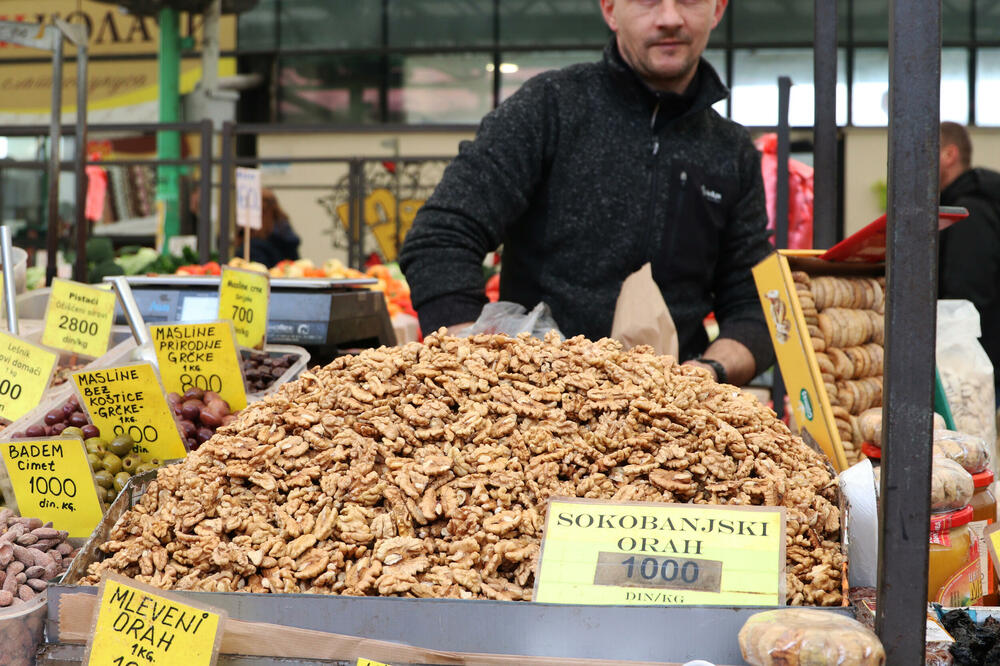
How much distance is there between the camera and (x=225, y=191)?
192 inches

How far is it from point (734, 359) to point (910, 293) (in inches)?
46.8

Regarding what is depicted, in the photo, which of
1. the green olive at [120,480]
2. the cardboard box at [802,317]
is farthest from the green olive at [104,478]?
the cardboard box at [802,317]

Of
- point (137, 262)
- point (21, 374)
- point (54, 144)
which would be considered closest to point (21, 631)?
point (21, 374)

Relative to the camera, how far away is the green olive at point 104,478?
1303 mm

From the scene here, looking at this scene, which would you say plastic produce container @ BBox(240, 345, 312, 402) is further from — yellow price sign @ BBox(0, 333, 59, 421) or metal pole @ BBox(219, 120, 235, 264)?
metal pole @ BBox(219, 120, 235, 264)

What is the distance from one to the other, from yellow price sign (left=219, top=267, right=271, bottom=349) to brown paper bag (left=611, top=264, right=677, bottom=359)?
740 millimetres

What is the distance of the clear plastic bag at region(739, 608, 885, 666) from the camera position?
0.74 metres

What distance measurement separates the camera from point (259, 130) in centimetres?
505

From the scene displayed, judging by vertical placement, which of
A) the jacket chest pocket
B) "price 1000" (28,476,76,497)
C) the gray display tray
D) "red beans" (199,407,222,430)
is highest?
the jacket chest pocket

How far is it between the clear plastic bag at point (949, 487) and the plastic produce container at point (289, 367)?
1.08 meters

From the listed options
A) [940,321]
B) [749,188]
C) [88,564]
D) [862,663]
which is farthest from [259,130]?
[862,663]

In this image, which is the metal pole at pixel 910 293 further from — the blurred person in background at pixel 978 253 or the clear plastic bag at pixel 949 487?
the blurred person in background at pixel 978 253

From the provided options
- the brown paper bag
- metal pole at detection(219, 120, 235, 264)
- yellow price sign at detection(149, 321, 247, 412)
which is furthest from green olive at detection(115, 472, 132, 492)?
metal pole at detection(219, 120, 235, 264)

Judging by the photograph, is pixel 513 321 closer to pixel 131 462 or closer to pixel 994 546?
pixel 131 462
